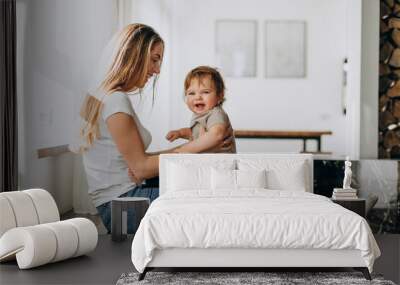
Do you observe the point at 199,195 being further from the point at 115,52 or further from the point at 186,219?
the point at 115,52

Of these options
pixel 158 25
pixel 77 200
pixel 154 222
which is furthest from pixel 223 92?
pixel 154 222

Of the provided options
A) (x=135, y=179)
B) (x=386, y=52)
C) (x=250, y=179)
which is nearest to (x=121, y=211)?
(x=135, y=179)

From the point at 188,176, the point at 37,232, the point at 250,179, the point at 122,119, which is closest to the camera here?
the point at 37,232

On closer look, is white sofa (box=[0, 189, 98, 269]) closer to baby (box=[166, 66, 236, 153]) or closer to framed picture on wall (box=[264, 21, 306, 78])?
baby (box=[166, 66, 236, 153])

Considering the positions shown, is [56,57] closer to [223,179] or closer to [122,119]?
[122,119]

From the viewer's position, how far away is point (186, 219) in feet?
17.0

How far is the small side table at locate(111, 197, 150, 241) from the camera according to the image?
Answer: 6.90m

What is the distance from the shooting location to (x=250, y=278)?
521 centimetres

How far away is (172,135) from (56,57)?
1473 millimetres

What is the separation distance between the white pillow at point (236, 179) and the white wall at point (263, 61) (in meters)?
0.68

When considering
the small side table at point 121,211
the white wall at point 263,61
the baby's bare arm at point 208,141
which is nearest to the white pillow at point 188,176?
the baby's bare arm at point 208,141

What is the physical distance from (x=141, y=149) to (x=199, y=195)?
1.38 meters

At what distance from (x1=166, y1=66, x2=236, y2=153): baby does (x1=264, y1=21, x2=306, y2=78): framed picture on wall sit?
23.0 inches

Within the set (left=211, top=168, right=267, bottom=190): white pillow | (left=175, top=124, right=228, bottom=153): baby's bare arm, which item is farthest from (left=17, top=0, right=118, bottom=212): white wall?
(left=211, top=168, right=267, bottom=190): white pillow
